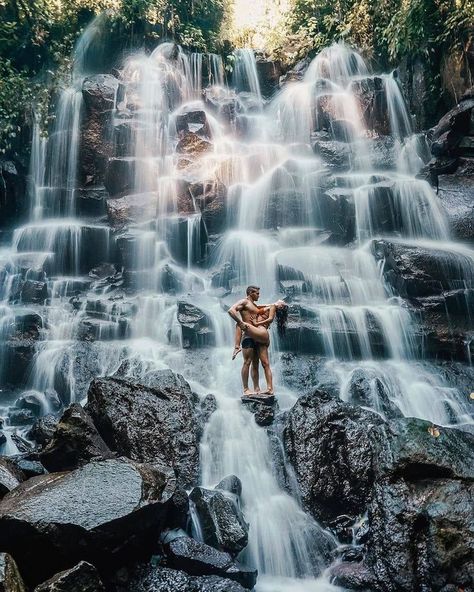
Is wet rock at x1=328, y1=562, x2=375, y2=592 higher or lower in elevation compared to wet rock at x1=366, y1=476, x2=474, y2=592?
lower

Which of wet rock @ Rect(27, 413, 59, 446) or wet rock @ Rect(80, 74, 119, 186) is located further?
wet rock @ Rect(80, 74, 119, 186)

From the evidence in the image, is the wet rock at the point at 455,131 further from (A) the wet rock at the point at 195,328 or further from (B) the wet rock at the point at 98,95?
(B) the wet rock at the point at 98,95

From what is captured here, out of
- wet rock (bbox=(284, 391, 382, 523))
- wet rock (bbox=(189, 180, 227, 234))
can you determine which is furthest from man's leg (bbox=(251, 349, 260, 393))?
wet rock (bbox=(189, 180, 227, 234))

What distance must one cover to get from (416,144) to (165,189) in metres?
9.07

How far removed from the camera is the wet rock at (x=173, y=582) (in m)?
4.58

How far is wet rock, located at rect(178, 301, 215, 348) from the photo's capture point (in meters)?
10.9

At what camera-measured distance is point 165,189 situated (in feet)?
49.3

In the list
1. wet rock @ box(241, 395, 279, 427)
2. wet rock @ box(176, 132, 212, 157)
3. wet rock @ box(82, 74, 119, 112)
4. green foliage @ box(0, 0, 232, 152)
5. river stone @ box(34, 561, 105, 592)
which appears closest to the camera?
river stone @ box(34, 561, 105, 592)

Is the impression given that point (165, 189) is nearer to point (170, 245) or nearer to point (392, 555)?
point (170, 245)

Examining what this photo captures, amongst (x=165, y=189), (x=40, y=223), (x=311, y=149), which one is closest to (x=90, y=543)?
(x=165, y=189)

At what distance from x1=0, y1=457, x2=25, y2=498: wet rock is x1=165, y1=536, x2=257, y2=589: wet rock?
189 centimetres

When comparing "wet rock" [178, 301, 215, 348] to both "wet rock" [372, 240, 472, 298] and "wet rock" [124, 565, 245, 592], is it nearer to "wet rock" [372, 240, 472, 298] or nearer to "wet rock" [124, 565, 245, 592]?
"wet rock" [372, 240, 472, 298]

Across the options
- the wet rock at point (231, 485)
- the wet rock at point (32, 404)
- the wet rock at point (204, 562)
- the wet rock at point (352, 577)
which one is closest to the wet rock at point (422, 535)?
the wet rock at point (352, 577)

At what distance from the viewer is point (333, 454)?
667 cm
